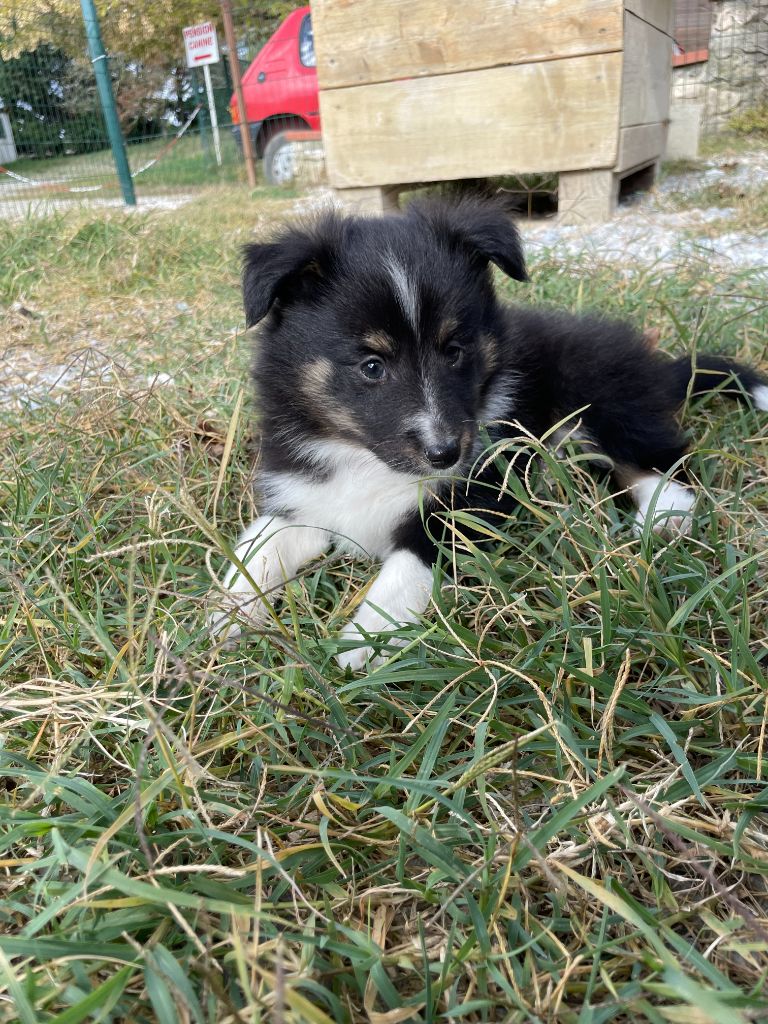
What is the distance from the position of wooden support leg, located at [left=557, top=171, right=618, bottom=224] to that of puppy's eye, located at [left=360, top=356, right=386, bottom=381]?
453cm

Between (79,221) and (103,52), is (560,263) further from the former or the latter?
(103,52)

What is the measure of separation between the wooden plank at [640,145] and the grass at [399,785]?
4.51m

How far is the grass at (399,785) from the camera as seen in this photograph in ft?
3.53

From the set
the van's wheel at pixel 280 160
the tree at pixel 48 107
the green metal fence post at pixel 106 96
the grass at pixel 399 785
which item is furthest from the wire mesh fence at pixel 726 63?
the grass at pixel 399 785

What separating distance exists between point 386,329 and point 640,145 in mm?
5570

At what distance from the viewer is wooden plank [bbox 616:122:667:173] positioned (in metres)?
6.07

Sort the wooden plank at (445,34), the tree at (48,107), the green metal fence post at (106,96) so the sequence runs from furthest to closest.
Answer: the tree at (48,107), the green metal fence post at (106,96), the wooden plank at (445,34)

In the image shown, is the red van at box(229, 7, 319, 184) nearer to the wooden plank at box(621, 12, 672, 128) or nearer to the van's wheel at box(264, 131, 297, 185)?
the van's wheel at box(264, 131, 297, 185)

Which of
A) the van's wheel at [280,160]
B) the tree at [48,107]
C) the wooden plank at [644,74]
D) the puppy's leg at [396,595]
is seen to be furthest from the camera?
the van's wheel at [280,160]

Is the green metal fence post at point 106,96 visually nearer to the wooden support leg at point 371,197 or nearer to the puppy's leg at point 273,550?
the wooden support leg at point 371,197

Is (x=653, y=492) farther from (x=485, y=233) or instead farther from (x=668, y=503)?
(x=485, y=233)

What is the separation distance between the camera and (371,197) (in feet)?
22.5

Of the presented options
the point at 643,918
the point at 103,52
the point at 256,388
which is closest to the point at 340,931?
the point at 643,918

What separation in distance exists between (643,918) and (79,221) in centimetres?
667
